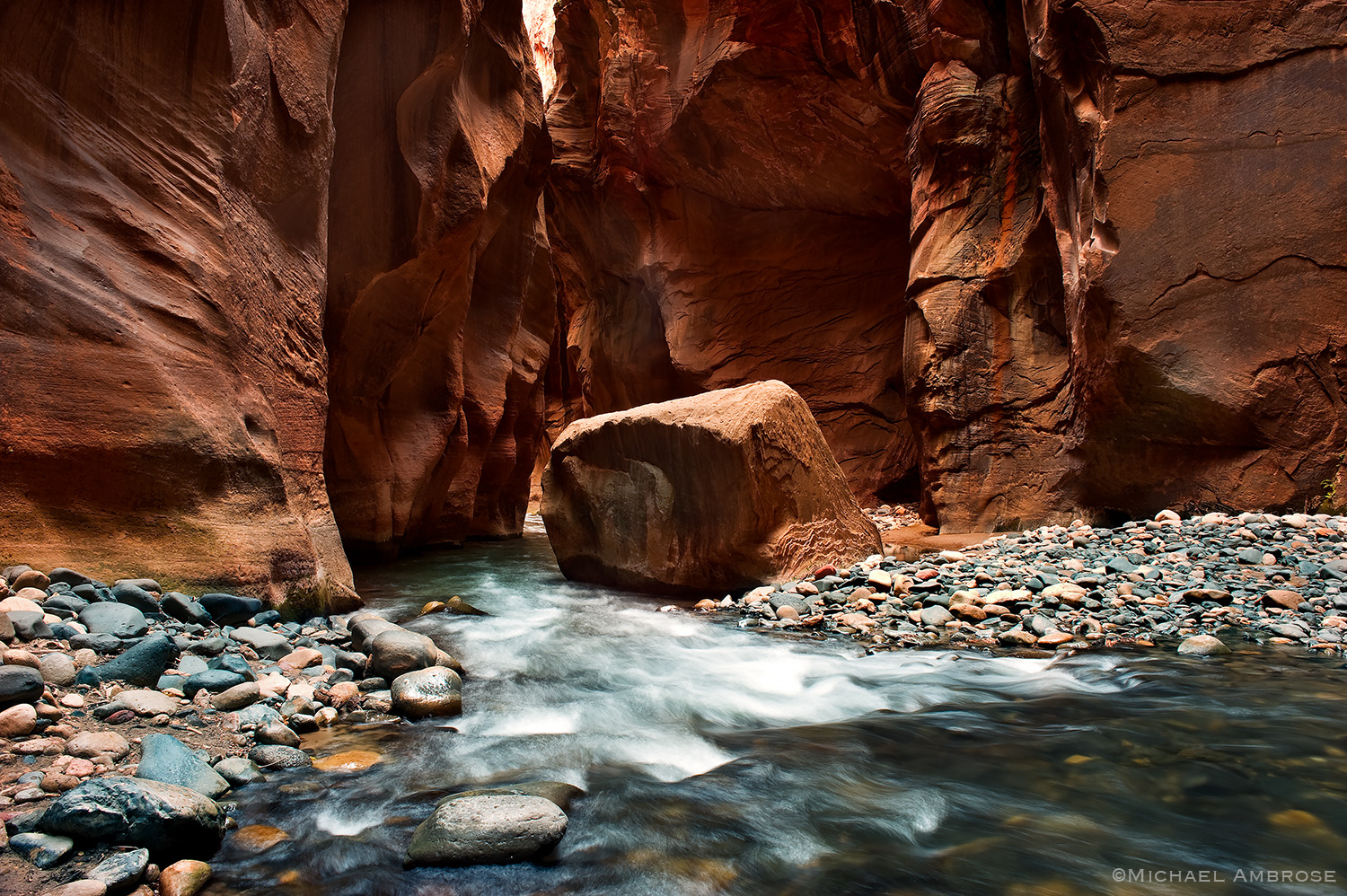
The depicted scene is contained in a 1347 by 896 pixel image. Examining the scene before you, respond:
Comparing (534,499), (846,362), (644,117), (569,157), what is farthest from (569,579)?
(534,499)

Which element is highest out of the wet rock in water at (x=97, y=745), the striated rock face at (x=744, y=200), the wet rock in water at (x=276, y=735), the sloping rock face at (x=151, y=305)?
the striated rock face at (x=744, y=200)

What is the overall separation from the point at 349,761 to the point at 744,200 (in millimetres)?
14370

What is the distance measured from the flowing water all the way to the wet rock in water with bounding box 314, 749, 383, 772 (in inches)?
2.4

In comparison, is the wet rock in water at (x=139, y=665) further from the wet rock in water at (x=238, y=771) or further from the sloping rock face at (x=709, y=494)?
the sloping rock face at (x=709, y=494)

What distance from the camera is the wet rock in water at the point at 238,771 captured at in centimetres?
209

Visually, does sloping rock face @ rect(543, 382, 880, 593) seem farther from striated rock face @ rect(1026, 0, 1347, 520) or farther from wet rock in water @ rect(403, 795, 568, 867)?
wet rock in water @ rect(403, 795, 568, 867)

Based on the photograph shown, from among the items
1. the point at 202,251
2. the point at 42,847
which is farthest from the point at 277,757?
the point at 202,251

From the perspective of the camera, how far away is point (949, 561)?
563 cm

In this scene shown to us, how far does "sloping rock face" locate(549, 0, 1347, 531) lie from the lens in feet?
20.3

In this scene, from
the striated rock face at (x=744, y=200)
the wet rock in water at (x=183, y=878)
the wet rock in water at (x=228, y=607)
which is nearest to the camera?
the wet rock in water at (x=183, y=878)

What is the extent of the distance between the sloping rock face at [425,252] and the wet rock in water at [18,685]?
5.93 meters

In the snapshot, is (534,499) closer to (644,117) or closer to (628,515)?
(644,117)

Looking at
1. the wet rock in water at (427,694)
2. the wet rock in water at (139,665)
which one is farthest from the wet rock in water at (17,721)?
the wet rock in water at (427,694)

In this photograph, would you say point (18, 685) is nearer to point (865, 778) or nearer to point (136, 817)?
point (136, 817)
